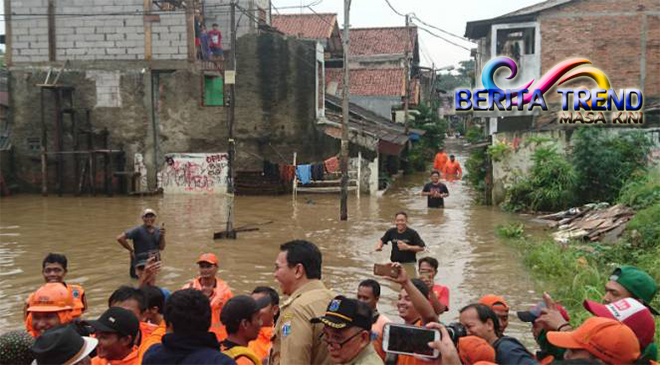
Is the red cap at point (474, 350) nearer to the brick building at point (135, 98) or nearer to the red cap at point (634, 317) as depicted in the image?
Result: the red cap at point (634, 317)

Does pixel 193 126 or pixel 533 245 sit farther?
pixel 193 126

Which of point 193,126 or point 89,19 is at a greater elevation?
point 89,19

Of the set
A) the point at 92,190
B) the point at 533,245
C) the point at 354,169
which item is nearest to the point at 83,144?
the point at 92,190

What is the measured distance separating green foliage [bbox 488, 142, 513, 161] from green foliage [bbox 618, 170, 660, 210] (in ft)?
15.0

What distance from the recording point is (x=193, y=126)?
24047mm

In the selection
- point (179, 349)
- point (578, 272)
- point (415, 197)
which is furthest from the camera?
point (415, 197)

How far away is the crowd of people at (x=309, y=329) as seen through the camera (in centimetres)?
324

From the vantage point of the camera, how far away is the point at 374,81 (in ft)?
128

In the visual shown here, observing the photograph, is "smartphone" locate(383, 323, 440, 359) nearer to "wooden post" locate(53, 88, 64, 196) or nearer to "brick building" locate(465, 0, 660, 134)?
"brick building" locate(465, 0, 660, 134)

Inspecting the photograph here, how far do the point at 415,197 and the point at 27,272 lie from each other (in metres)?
13.8

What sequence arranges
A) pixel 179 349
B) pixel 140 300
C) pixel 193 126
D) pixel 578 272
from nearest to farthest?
1. pixel 179 349
2. pixel 140 300
3. pixel 578 272
4. pixel 193 126

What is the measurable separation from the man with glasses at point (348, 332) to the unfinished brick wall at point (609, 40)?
67.3 ft

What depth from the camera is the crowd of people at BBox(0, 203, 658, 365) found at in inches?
127

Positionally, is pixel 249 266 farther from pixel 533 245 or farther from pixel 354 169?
pixel 354 169
